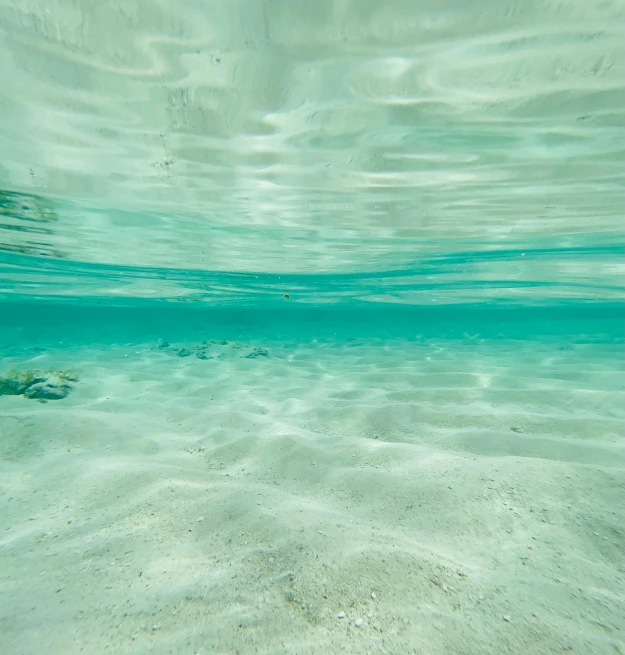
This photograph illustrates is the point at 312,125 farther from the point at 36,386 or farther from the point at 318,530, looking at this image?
the point at 36,386

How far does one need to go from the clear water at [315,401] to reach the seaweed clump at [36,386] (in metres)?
0.14

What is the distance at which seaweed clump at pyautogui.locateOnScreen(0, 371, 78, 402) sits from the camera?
368 inches

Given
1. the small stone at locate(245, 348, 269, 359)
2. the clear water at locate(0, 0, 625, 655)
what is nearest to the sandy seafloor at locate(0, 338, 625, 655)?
the clear water at locate(0, 0, 625, 655)

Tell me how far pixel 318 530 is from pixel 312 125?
22.5 feet

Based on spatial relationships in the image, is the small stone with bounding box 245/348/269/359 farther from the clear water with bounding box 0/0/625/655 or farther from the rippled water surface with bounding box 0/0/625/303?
the rippled water surface with bounding box 0/0/625/303

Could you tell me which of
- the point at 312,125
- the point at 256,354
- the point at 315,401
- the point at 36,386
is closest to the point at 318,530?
the point at 315,401

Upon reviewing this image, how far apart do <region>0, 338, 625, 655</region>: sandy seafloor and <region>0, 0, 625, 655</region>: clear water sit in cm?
2

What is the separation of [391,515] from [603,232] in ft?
49.3

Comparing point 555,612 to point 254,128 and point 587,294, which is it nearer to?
point 254,128

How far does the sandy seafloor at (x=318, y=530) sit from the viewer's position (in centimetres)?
253

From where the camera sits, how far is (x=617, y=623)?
8.40ft

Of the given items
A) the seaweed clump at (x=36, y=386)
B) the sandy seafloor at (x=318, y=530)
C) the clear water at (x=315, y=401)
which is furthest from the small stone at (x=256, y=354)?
the sandy seafloor at (x=318, y=530)

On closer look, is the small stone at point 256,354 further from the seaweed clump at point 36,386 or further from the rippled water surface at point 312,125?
the seaweed clump at point 36,386

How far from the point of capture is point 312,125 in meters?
7.16
